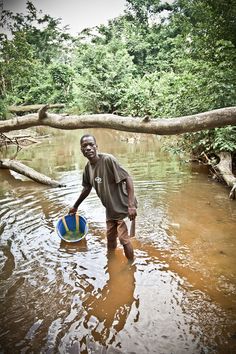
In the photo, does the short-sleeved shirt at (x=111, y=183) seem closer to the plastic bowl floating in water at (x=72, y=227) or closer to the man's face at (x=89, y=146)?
the man's face at (x=89, y=146)

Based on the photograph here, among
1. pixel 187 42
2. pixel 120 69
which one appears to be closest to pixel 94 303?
pixel 187 42

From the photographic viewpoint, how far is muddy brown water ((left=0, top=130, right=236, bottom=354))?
8.89 ft

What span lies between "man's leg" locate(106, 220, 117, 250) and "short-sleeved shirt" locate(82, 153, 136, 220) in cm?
12

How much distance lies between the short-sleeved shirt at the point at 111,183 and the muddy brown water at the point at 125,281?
0.85 metres

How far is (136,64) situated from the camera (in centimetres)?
3014

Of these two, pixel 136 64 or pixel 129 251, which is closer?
pixel 129 251

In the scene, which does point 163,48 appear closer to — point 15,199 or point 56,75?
point 56,75

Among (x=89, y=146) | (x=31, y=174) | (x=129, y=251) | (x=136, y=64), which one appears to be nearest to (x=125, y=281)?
(x=129, y=251)

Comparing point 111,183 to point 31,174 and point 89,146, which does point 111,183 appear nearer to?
point 89,146

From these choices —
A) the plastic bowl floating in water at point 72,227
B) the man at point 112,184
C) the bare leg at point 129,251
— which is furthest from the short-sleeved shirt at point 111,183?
the plastic bowl floating in water at point 72,227

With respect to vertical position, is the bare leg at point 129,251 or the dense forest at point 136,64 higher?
the dense forest at point 136,64

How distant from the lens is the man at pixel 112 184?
368 centimetres

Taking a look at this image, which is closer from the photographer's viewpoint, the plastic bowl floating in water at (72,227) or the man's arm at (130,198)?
the man's arm at (130,198)

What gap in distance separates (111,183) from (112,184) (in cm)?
2
